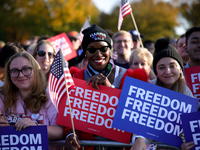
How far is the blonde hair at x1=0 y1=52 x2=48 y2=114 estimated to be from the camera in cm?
342

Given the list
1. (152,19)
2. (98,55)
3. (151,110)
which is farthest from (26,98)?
(152,19)

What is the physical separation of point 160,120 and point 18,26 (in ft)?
114

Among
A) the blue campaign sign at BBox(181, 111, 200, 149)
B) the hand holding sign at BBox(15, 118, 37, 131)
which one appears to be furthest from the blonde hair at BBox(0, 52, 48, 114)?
the blue campaign sign at BBox(181, 111, 200, 149)

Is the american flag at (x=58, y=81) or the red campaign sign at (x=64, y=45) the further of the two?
the red campaign sign at (x=64, y=45)

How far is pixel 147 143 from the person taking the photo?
3244 mm

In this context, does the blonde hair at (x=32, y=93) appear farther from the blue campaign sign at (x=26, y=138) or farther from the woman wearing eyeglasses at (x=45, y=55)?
the woman wearing eyeglasses at (x=45, y=55)

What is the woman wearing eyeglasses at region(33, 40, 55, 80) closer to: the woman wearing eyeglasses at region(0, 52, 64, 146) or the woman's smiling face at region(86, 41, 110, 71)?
the woman wearing eyeglasses at region(0, 52, 64, 146)

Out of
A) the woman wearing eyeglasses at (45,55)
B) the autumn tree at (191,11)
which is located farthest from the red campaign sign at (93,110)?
the autumn tree at (191,11)

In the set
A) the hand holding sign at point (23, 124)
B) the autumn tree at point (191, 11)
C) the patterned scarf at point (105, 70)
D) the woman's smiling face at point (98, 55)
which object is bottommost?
the hand holding sign at point (23, 124)

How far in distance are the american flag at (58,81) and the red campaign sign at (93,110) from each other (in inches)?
9.4

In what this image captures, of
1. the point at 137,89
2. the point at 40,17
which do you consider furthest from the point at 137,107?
the point at 40,17

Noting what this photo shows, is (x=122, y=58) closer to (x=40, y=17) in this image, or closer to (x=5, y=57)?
(x=5, y=57)

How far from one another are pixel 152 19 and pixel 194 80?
3639 centimetres

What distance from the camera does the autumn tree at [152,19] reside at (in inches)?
1441
